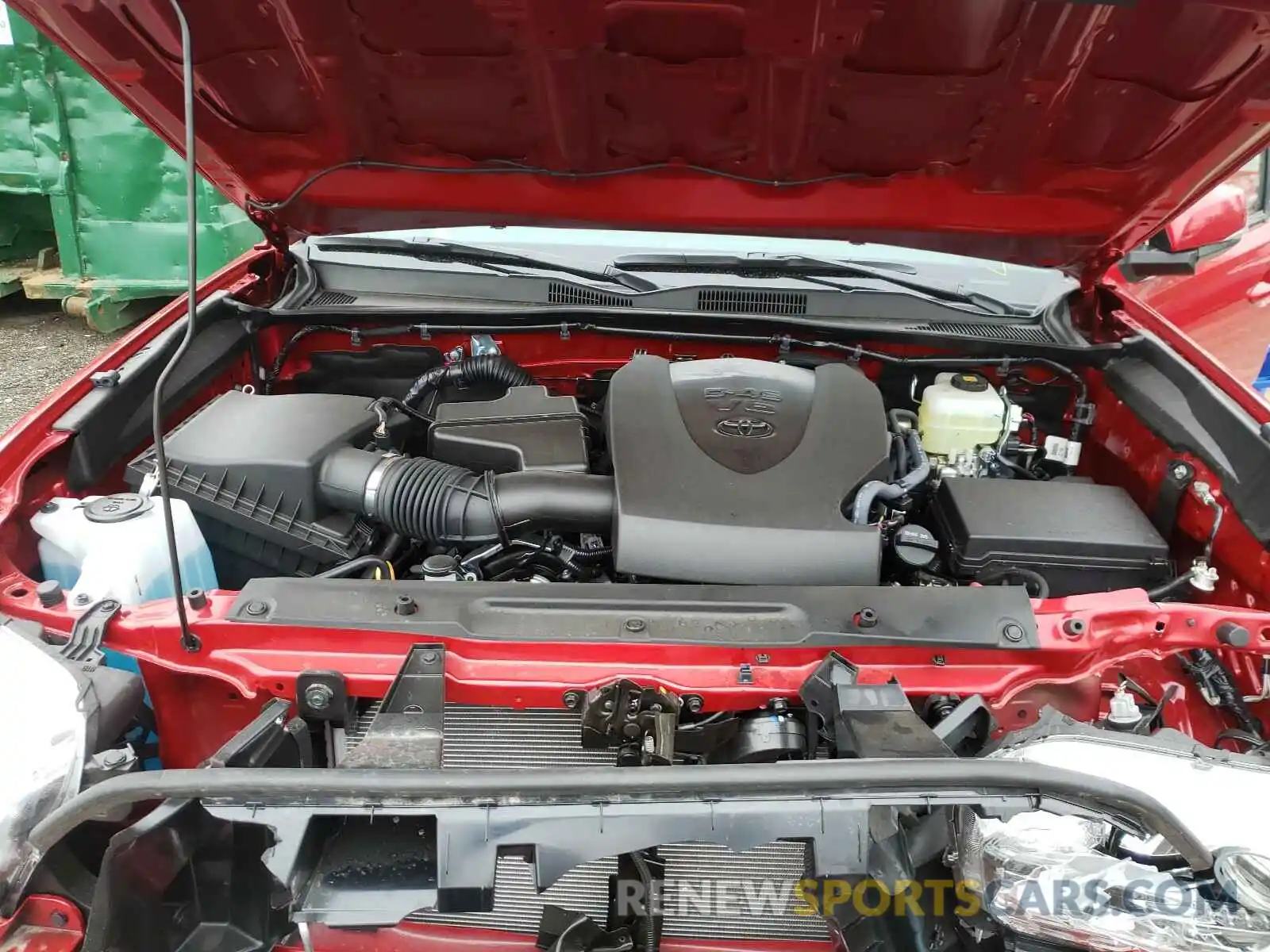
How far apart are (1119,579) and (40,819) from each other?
1.76 meters

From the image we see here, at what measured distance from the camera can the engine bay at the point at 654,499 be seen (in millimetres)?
1513

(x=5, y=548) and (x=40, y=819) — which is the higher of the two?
(x=5, y=548)

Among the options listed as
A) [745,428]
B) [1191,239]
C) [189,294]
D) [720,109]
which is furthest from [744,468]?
[1191,239]

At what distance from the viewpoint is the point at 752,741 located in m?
1.27

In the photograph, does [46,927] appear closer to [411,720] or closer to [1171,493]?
[411,720]

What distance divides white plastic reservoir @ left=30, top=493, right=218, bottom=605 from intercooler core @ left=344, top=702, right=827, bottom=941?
1.44 ft

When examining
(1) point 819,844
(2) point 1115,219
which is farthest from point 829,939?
(2) point 1115,219

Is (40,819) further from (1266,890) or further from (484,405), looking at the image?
(1266,890)

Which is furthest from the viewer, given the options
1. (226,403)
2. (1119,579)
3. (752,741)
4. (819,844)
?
(226,403)

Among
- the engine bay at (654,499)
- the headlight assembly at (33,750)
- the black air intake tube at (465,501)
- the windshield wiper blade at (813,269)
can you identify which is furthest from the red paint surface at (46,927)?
the windshield wiper blade at (813,269)

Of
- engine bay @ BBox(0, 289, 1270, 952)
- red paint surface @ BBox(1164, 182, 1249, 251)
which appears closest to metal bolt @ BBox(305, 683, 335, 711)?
engine bay @ BBox(0, 289, 1270, 952)

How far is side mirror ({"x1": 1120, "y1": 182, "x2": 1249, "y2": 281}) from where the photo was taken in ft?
7.99

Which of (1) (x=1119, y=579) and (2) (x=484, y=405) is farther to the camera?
(2) (x=484, y=405)

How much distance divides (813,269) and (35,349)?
465 cm
